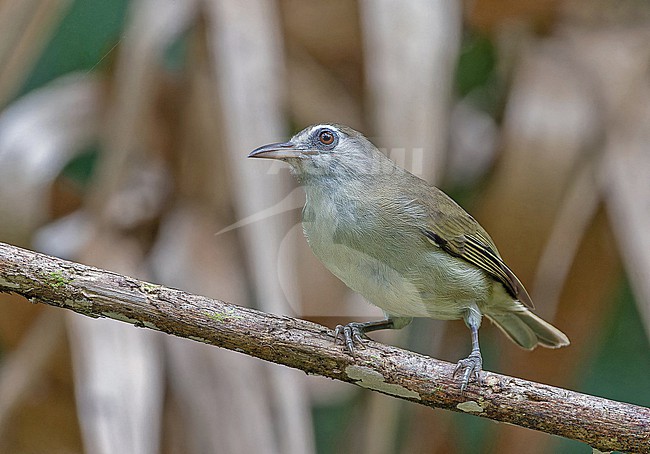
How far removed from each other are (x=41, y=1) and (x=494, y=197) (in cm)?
123

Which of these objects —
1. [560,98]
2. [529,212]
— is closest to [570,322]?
[529,212]

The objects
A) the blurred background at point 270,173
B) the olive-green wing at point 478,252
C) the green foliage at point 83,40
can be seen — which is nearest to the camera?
the olive-green wing at point 478,252

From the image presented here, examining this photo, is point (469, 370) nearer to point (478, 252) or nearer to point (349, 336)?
point (349, 336)

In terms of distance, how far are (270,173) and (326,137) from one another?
0.57 feet

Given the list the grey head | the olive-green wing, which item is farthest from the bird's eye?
the olive-green wing

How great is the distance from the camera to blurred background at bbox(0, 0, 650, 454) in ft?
6.26

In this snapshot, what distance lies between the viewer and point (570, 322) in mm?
2229

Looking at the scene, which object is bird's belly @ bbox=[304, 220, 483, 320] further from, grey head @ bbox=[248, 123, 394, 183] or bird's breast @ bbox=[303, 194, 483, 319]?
grey head @ bbox=[248, 123, 394, 183]

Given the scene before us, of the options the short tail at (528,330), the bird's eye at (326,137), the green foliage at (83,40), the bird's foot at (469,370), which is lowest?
the bird's foot at (469,370)

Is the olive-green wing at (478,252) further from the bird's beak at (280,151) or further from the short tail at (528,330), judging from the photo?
the bird's beak at (280,151)

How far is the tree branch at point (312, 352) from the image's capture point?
4.35ft

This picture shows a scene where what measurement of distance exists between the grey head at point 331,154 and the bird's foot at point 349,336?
286mm

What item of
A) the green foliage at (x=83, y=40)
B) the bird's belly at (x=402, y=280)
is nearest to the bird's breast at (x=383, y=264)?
the bird's belly at (x=402, y=280)

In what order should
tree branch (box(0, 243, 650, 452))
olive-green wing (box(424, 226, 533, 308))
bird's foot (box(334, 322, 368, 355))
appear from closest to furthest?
tree branch (box(0, 243, 650, 452))
bird's foot (box(334, 322, 368, 355))
olive-green wing (box(424, 226, 533, 308))
